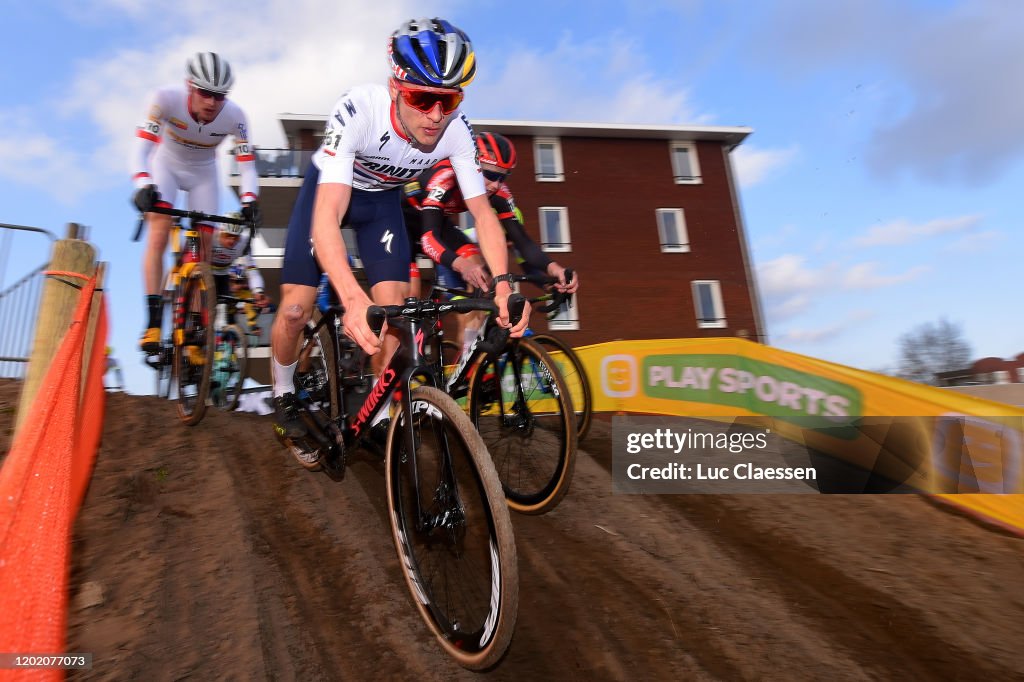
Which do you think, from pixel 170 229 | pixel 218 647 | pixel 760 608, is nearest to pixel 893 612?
pixel 760 608

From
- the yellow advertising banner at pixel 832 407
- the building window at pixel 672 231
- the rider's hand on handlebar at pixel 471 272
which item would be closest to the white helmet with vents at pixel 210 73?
the rider's hand on handlebar at pixel 471 272

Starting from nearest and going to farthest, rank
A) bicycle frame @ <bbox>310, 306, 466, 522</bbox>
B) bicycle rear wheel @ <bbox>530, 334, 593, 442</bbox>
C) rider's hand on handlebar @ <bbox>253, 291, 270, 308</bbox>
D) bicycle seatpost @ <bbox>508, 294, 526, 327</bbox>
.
A: bicycle frame @ <bbox>310, 306, 466, 522</bbox> < bicycle seatpost @ <bbox>508, 294, 526, 327</bbox> < bicycle rear wheel @ <bbox>530, 334, 593, 442</bbox> < rider's hand on handlebar @ <bbox>253, 291, 270, 308</bbox>

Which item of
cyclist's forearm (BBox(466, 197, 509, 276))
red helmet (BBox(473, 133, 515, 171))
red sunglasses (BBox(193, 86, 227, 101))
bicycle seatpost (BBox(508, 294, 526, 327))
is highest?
red sunglasses (BBox(193, 86, 227, 101))

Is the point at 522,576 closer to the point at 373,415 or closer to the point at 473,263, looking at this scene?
the point at 373,415

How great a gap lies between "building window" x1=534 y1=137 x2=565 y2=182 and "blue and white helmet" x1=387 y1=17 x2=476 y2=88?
23.1 meters

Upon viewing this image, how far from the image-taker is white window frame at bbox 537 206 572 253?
25047mm

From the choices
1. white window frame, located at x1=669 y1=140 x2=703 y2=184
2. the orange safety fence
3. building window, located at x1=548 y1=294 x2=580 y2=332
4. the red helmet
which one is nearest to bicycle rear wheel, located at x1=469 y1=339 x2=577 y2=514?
the orange safety fence

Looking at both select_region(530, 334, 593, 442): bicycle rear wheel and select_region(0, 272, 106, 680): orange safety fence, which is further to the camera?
select_region(530, 334, 593, 442): bicycle rear wheel

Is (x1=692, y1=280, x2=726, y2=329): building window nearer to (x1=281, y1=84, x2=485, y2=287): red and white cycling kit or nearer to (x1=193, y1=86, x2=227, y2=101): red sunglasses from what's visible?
(x1=193, y1=86, x2=227, y2=101): red sunglasses

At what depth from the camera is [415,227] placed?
250 inches

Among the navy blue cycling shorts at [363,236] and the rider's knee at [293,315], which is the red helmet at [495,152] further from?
the rider's knee at [293,315]

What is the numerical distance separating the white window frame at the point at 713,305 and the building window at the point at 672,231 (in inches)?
63.6

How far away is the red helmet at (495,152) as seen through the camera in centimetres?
587

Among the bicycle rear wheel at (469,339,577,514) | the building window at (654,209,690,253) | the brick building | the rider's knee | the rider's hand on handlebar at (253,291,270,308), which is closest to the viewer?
the bicycle rear wheel at (469,339,577,514)
